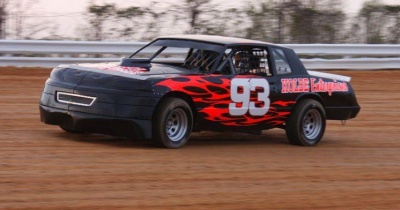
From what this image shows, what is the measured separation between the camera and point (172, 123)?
10414mm

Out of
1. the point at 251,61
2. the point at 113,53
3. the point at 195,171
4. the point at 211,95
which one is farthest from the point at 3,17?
the point at 195,171

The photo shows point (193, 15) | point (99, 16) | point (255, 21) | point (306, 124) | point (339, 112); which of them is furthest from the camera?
point (255, 21)

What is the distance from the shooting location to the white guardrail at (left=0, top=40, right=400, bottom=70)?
713 inches

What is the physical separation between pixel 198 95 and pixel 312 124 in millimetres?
2199

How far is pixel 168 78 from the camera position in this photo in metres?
10.2

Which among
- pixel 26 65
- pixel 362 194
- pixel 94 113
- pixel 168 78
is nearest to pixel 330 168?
pixel 362 194

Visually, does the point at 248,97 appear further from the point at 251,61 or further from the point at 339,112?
the point at 339,112

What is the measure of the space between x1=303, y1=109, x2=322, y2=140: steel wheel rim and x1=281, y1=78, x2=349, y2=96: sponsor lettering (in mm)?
305

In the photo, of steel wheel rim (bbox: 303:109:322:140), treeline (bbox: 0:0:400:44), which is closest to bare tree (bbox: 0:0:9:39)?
treeline (bbox: 0:0:400:44)

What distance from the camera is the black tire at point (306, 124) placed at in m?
11.7

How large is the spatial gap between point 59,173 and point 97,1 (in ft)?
41.3

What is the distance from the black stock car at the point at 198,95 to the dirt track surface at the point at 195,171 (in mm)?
274

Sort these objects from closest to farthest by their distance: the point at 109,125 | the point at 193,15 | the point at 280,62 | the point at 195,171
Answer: the point at 195,171
the point at 109,125
the point at 280,62
the point at 193,15

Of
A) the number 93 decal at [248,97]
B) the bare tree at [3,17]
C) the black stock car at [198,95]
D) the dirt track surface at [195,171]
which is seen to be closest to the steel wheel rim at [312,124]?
the black stock car at [198,95]
